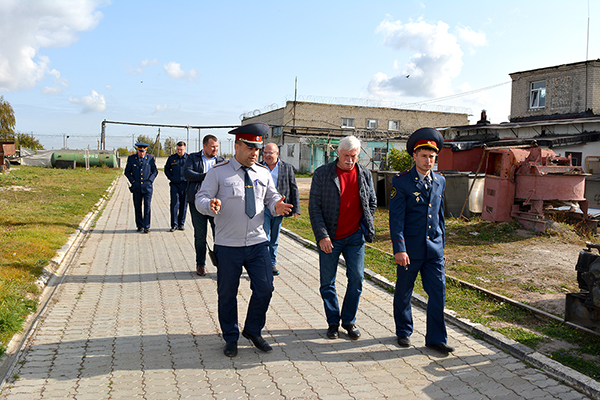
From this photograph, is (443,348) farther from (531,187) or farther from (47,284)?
(531,187)

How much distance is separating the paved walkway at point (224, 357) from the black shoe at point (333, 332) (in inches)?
2.6

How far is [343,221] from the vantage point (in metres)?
4.70

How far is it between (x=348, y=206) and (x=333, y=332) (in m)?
1.27

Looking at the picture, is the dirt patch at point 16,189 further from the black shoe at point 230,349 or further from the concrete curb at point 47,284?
the black shoe at point 230,349

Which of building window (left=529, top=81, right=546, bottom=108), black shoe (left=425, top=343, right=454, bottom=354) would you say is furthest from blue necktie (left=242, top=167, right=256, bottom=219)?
building window (left=529, top=81, right=546, bottom=108)

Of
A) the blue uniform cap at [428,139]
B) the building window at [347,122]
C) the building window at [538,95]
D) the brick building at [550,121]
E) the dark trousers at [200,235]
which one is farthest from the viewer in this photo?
the building window at [347,122]

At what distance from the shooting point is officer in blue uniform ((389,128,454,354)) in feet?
14.5

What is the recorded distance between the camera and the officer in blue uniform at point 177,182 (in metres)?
10.9

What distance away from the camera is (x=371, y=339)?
15.6 ft

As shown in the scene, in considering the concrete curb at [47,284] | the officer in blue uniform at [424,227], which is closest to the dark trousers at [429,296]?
the officer in blue uniform at [424,227]

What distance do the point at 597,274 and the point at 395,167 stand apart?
15.1 metres

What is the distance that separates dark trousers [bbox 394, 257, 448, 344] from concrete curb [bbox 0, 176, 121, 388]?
3394 millimetres

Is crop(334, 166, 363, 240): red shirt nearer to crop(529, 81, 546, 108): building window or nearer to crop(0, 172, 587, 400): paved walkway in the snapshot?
crop(0, 172, 587, 400): paved walkway

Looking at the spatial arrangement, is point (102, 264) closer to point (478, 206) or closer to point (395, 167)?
point (478, 206)
